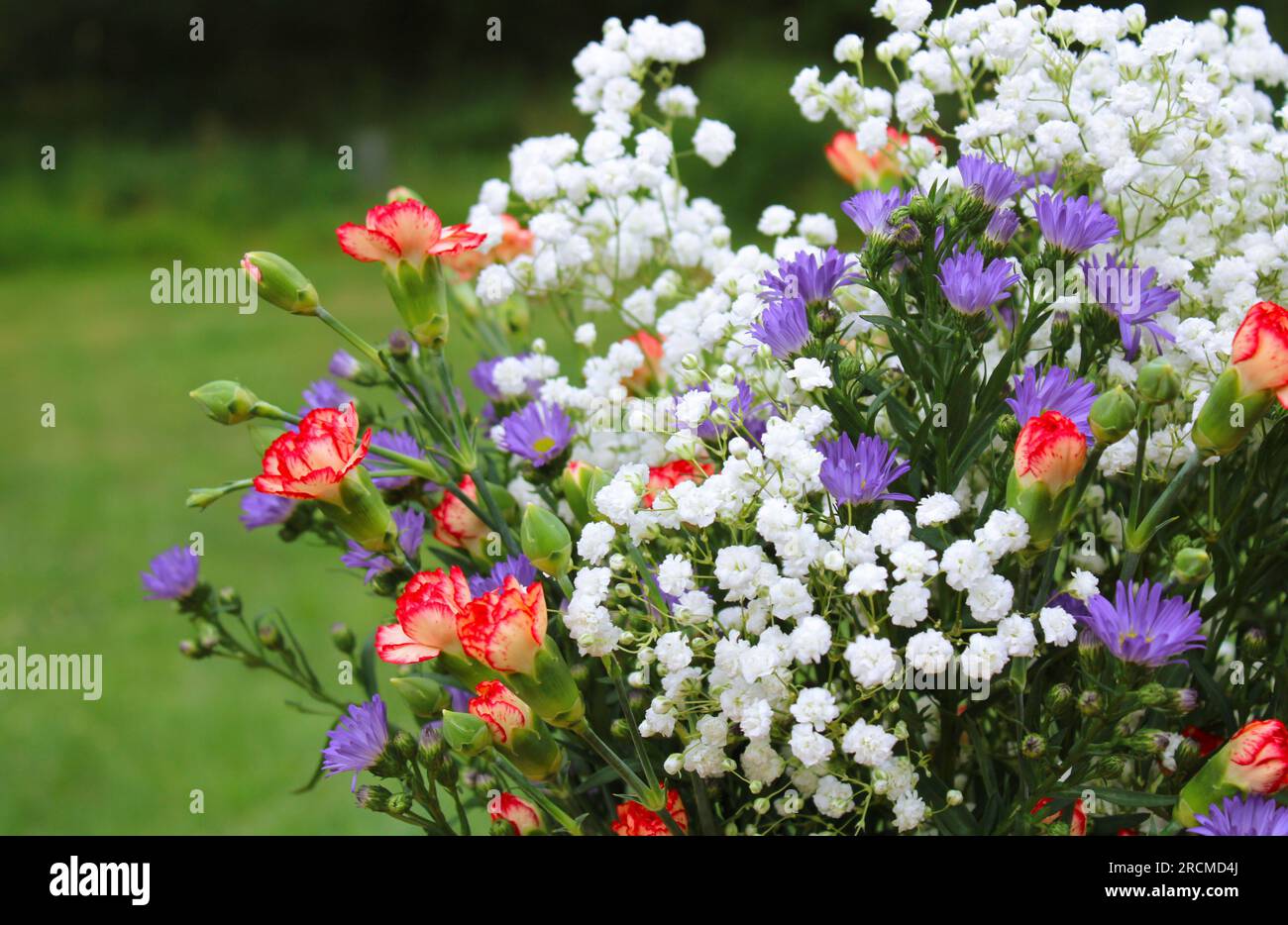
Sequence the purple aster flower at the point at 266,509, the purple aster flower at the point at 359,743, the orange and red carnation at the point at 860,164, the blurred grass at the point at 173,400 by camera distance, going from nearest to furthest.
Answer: the purple aster flower at the point at 359,743
the purple aster flower at the point at 266,509
the orange and red carnation at the point at 860,164
the blurred grass at the point at 173,400

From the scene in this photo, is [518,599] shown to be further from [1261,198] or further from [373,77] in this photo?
[373,77]

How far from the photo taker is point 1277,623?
26.6 inches

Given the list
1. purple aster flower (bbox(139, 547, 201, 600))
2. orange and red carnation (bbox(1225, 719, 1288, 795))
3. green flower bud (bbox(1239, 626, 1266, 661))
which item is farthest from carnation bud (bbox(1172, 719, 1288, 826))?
purple aster flower (bbox(139, 547, 201, 600))

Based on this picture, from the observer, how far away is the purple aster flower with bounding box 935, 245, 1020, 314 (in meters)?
0.55

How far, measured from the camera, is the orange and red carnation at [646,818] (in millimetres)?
596

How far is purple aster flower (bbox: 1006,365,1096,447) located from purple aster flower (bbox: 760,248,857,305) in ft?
0.31

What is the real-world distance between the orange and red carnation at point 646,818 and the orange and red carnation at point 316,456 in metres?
0.20

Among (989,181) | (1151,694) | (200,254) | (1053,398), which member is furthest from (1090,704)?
(200,254)

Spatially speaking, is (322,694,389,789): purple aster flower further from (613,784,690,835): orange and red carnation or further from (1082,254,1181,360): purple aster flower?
(1082,254,1181,360): purple aster flower

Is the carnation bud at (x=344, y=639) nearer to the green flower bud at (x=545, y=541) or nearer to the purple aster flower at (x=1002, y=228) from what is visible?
the green flower bud at (x=545, y=541)

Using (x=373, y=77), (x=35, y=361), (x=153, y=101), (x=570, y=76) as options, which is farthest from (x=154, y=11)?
(x=35, y=361)

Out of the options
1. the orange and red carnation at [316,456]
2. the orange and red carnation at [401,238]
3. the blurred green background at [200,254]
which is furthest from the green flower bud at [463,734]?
the blurred green background at [200,254]

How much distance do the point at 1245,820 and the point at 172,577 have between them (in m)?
0.61
